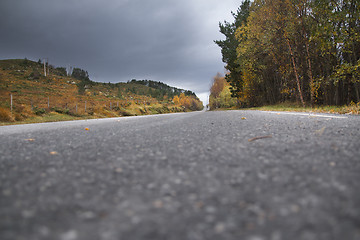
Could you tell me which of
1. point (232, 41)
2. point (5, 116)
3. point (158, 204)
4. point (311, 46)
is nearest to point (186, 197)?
point (158, 204)

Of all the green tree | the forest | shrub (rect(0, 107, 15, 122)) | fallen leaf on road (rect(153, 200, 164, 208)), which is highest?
the green tree

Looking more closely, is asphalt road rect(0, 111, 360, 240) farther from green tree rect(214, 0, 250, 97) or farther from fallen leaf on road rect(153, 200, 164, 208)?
green tree rect(214, 0, 250, 97)

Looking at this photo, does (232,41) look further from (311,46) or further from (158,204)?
(158,204)

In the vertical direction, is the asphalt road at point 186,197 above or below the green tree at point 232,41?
below

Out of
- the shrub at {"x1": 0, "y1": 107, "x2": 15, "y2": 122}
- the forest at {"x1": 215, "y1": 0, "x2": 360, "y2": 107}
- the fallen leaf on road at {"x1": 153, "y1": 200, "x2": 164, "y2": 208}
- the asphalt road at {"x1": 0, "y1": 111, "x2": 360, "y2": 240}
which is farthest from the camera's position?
the shrub at {"x1": 0, "y1": 107, "x2": 15, "y2": 122}

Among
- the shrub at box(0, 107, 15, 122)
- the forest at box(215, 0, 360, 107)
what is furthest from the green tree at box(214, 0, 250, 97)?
the shrub at box(0, 107, 15, 122)

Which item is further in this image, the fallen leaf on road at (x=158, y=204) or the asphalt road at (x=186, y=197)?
the fallen leaf on road at (x=158, y=204)

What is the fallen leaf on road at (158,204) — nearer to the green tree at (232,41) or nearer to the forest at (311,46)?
the forest at (311,46)

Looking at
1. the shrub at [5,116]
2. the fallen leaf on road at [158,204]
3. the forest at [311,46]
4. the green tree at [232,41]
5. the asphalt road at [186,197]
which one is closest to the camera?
the asphalt road at [186,197]

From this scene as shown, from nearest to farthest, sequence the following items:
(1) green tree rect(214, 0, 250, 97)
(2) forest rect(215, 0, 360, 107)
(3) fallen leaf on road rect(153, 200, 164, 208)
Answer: (3) fallen leaf on road rect(153, 200, 164, 208)
(2) forest rect(215, 0, 360, 107)
(1) green tree rect(214, 0, 250, 97)

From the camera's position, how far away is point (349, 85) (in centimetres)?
1131

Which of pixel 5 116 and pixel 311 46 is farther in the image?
pixel 311 46

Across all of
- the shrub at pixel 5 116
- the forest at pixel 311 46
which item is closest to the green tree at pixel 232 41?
the forest at pixel 311 46

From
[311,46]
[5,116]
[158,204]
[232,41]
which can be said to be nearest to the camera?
[158,204]
